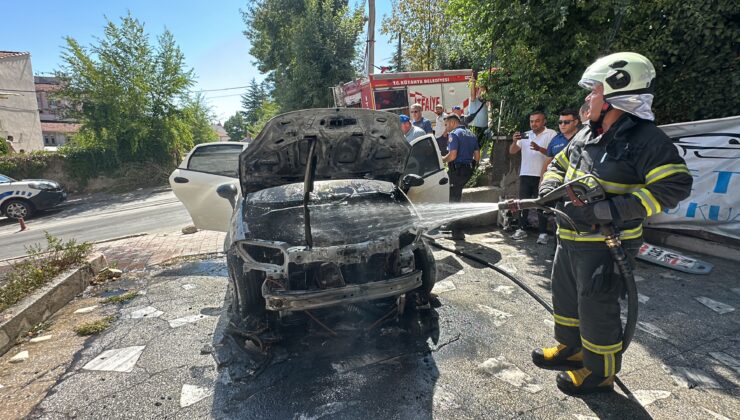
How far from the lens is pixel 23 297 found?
3.52 m

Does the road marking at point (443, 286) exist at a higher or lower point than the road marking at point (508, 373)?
higher

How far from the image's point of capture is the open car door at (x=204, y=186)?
5.02 metres

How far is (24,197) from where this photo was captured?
440 inches

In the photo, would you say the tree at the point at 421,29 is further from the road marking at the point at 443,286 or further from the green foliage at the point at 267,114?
the road marking at the point at 443,286

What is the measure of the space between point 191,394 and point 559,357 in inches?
98.9

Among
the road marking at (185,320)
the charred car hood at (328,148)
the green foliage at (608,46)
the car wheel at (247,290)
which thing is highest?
the green foliage at (608,46)

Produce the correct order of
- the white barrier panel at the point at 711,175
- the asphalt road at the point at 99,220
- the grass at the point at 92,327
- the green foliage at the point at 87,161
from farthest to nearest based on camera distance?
A: the green foliage at the point at 87,161, the asphalt road at the point at 99,220, the white barrier panel at the point at 711,175, the grass at the point at 92,327

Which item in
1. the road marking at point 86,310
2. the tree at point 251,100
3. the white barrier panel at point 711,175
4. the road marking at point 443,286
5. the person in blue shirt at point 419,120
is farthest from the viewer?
the tree at point 251,100

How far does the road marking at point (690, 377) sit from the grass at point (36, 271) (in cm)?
540

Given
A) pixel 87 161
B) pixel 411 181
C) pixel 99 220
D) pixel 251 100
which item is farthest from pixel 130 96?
pixel 251 100

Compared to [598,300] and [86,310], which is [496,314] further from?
[86,310]

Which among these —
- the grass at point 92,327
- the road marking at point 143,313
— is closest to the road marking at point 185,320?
the road marking at point 143,313

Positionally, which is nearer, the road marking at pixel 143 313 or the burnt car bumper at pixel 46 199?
the road marking at pixel 143 313

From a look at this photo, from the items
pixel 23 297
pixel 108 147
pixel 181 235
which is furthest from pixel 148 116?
pixel 23 297
